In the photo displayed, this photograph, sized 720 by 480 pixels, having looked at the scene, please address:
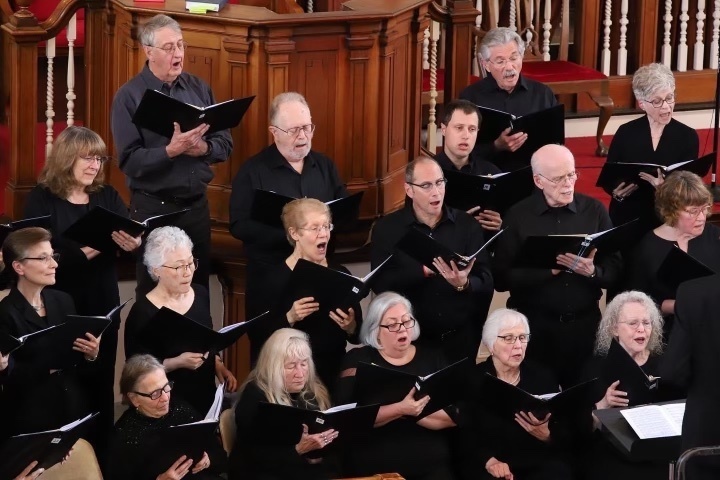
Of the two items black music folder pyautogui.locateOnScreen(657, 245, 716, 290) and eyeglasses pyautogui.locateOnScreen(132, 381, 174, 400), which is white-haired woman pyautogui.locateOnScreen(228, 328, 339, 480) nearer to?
eyeglasses pyautogui.locateOnScreen(132, 381, 174, 400)

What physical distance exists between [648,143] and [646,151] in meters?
0.04

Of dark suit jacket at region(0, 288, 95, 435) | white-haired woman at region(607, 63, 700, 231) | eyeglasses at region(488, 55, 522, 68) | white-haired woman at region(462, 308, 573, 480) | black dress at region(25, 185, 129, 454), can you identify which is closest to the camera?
dark suit jacket at region(0, 288, 95, 435)

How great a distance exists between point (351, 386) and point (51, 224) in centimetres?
139

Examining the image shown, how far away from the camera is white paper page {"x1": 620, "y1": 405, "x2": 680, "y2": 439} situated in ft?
17.8

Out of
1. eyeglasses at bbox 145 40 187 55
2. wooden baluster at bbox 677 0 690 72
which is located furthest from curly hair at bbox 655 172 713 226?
wooden baluster at bbox 677 0 690 72

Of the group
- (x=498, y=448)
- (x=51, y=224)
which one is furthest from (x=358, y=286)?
(x=51, y=224)

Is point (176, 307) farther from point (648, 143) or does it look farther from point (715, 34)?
point (715, 34)

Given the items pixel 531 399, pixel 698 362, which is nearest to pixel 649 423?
pixel 698 362

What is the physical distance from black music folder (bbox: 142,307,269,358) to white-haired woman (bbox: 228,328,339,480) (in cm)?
16

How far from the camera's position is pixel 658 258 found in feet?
22.2

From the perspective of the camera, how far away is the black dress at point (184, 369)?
624 cm

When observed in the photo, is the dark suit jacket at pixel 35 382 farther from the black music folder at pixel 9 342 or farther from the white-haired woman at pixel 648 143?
the white-haired woman at pixel 648 143

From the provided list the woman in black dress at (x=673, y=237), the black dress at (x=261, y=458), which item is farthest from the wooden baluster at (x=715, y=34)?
the black dress at (x=261, y=458)

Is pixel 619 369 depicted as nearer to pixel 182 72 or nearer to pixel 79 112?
pixel 182 72
